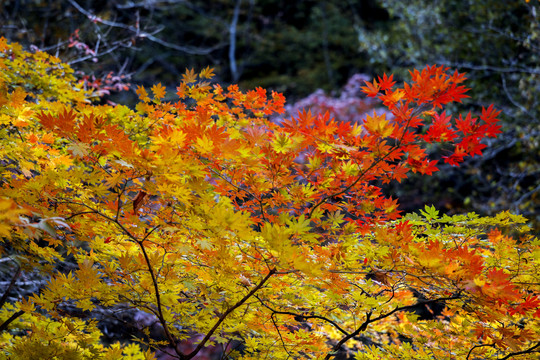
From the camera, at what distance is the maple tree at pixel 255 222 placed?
5.43ft

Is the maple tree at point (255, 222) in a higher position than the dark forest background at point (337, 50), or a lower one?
lower

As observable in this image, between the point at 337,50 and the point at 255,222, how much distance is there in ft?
43.1

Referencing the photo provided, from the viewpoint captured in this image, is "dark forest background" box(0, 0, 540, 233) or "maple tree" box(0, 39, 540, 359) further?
"dark forest background" box(0, 0, 540, 233)

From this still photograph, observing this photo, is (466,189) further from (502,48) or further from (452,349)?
(452,349)

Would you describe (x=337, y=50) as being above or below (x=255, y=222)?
above

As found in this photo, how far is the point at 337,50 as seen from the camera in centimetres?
1385

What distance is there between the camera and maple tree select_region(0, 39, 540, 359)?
5.43 feet

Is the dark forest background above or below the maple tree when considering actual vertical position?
above

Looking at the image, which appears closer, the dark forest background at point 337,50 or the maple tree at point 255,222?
the maple tree at point 255,222

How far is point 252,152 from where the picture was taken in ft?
5.95

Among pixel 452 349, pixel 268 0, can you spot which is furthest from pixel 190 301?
pixel 268 0

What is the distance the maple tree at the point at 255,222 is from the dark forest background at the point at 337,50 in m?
1.33

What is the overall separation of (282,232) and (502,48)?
26.9 ft

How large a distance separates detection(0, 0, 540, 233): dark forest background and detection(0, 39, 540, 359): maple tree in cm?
133
